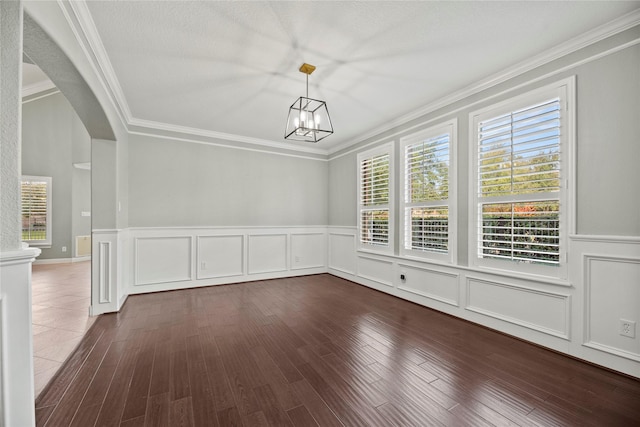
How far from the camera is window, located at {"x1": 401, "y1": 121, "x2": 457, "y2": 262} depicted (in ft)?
11.4

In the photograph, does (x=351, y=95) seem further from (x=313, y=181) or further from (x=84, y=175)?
(x=84, y=175)

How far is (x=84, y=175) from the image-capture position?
25.0ft

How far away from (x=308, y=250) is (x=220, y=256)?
5.83ft

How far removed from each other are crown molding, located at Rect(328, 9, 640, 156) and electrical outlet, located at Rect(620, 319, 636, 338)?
2.28 meters

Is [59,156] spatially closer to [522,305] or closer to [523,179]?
[523,179]

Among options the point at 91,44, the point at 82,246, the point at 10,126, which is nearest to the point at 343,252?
the point at 91,44

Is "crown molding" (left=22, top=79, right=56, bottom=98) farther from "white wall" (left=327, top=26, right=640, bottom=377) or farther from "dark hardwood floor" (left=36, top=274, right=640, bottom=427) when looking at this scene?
"white wall" (left=327, top=26, right=640, bottom=377)

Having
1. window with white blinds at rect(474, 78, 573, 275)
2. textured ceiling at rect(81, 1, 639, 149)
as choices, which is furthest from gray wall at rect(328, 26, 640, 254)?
textured ceiling at rect(81, 1, 639, 149)

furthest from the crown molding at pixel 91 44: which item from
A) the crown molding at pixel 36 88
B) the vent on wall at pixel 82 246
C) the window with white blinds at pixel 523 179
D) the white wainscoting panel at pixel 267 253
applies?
the vent on wall at pixel 82 246

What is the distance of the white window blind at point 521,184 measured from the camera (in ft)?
8.35

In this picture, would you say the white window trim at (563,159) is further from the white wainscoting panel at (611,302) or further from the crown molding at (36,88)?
the crown molding at (36,88)

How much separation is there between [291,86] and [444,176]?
7.26 feet

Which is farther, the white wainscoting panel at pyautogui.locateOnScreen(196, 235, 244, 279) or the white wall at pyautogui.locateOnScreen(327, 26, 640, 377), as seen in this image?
the white wainscoting panel at pyautogui.locateOnScreen(196, 235, 244, 279)

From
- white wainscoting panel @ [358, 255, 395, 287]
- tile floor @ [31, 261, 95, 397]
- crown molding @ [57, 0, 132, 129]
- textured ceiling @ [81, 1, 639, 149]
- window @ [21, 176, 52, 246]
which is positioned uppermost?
textured ceiling @ [81, 1, 639, 149]
